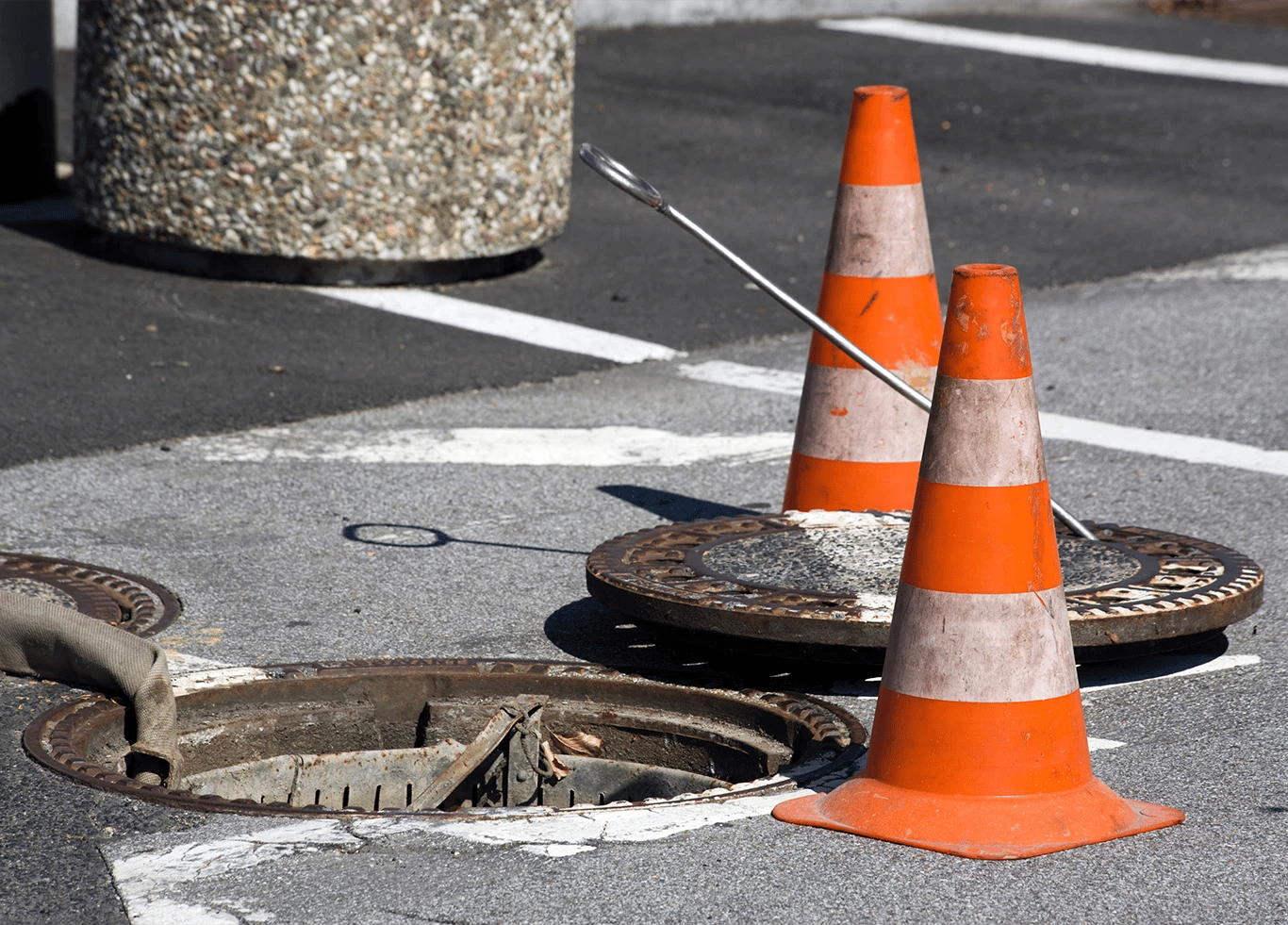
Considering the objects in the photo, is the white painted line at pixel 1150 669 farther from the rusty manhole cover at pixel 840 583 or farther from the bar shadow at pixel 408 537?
the bar shadow at pixel 408 537

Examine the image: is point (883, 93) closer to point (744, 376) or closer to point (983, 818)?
point (983, 818)

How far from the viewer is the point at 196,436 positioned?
5.98m

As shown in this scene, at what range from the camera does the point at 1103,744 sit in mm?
3664

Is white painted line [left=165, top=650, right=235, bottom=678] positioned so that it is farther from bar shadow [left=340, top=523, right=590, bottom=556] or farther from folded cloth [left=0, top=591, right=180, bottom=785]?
bar shadow [left=340, top=523, right=590, bottom=556]

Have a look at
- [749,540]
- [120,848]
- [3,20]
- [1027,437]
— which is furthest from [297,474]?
[3,20]

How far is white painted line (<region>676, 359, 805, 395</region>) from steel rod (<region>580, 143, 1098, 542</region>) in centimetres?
214

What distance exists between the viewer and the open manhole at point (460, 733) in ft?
12.5

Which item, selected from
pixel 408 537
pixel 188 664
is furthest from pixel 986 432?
pixel 408 537

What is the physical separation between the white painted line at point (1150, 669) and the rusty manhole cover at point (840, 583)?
8 cm

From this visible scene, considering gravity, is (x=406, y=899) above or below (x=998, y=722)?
below

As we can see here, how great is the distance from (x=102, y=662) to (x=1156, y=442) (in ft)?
11.9

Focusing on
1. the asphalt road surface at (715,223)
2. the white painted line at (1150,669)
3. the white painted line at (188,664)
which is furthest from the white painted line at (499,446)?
the white painted line at (1150,669)

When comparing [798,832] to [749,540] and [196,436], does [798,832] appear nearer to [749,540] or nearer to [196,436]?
[749,540]

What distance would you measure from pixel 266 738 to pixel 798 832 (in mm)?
1280
